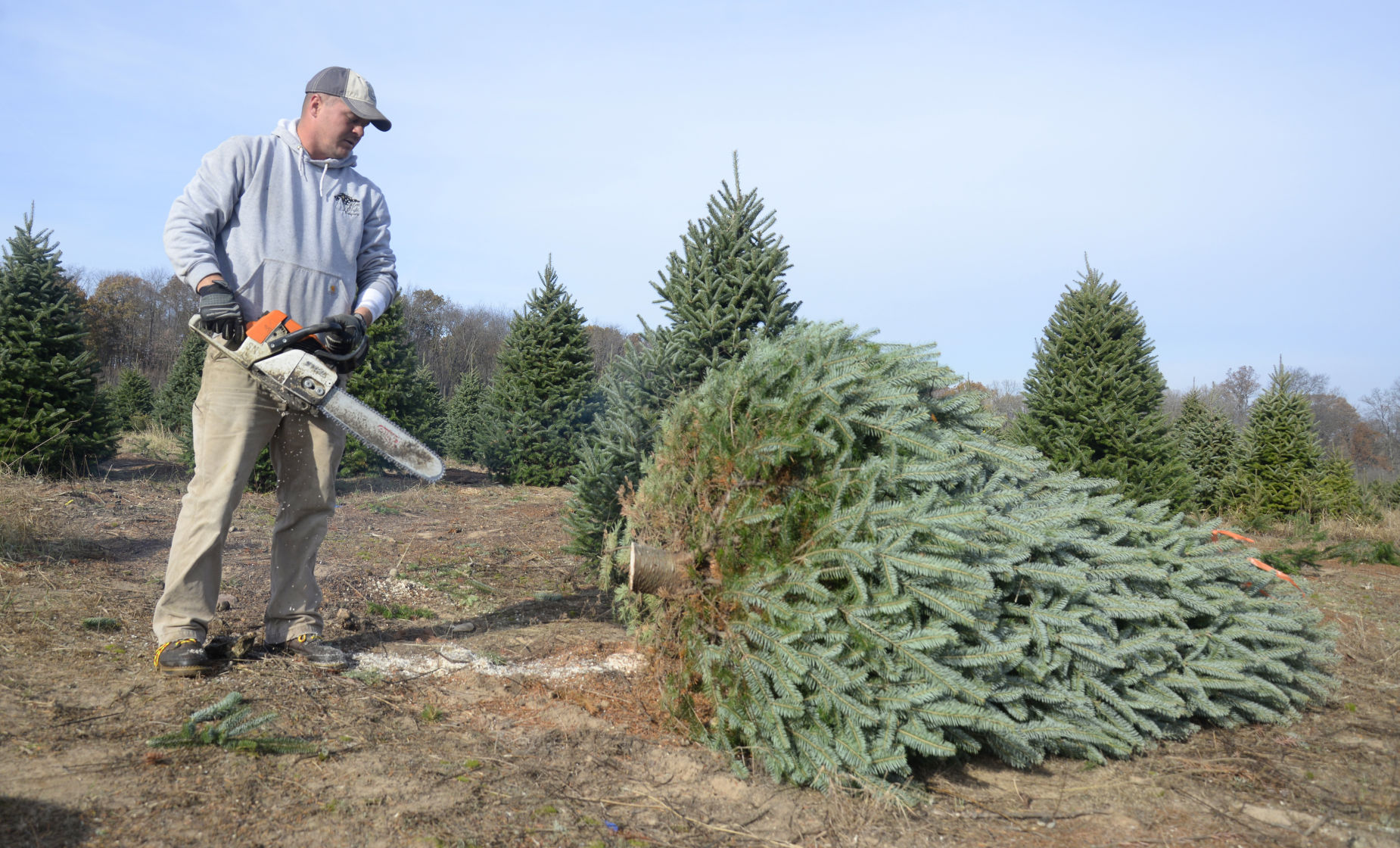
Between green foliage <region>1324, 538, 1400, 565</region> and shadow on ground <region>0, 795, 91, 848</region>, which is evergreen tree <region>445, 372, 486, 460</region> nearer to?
green foliage <region>1324, 538, 1400, 565</region>

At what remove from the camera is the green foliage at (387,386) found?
→ 37.9ft

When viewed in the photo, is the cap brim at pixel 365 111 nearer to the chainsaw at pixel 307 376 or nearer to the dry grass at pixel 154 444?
the chainsaw at pixel 307 376

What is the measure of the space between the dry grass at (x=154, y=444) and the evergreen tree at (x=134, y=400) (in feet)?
5.86

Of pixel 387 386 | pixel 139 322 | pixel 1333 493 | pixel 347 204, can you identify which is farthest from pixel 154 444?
pixel 139 322

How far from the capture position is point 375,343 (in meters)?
11.6

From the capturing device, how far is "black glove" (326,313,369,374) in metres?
3.18

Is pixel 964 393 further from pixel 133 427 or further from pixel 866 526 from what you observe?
pixel 133 427

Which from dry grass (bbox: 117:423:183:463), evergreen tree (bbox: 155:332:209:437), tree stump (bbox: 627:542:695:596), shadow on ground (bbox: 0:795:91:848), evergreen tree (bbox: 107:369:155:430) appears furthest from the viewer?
evergreen tree (bbox: 107:369:155:430)

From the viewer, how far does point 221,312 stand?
9.52 ft

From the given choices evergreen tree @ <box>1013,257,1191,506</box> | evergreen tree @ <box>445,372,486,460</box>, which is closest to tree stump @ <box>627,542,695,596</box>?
evergreen tree @ <box>1013,257,1191,506</box>

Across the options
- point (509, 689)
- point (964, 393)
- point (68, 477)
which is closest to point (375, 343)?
point (68, 477)

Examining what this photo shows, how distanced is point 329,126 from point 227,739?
2.49 meters

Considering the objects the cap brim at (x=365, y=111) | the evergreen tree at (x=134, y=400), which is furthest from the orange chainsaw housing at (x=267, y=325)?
the evergreen tree at (x=134, y=400)

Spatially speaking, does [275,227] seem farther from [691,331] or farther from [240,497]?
[691,331]
